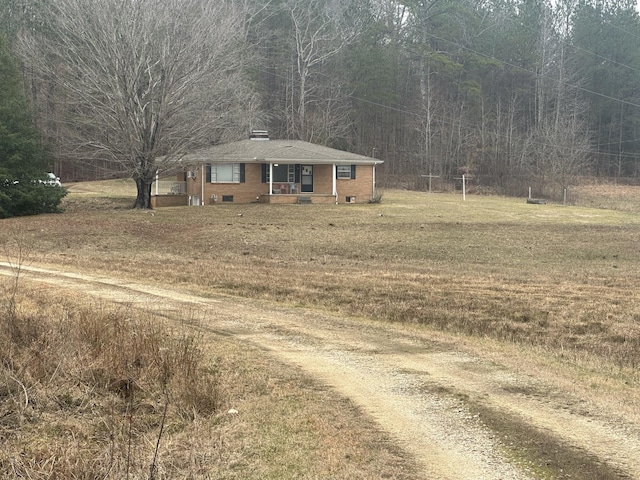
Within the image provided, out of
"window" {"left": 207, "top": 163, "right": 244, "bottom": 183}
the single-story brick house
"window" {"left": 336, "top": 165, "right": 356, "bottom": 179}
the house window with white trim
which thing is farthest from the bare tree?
"window" {"left": 336, "top": 165, "right": 356, "bottom": 179}

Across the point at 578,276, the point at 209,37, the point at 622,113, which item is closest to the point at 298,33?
the point at 209,37

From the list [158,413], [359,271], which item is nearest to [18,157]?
[359,271]

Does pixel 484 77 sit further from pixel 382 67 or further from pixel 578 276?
pixel 578 276

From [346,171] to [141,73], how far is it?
44.7 feet

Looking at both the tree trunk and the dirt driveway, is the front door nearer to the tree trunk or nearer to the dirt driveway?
the tree trunk

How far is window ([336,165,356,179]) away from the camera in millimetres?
40672

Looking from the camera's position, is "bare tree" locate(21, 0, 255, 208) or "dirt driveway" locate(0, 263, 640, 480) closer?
"dirt driveway" locate(0, 263, 640, 480)

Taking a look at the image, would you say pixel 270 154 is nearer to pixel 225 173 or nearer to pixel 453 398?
pixel 225 173

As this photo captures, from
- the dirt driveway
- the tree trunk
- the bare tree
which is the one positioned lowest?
the dirt driveway

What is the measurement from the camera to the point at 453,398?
22.4 ft

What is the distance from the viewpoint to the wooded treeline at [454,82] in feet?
192

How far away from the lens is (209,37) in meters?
33.4

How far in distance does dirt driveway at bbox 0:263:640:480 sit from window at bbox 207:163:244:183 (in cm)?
2829

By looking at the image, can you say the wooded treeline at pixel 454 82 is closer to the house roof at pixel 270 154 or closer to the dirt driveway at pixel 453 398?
the house roof at pixel 270 154
